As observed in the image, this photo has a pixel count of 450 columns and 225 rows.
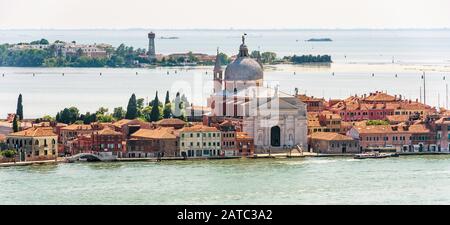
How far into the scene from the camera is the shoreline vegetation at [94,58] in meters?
49.3

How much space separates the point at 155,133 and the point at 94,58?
34764mm

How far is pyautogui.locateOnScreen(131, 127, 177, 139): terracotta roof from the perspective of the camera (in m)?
16.4

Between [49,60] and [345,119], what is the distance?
31.7m

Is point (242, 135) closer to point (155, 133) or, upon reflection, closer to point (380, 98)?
point (155, 133)

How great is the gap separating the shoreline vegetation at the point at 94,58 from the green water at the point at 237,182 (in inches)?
1294

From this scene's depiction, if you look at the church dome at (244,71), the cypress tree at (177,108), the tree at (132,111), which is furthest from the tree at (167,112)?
the church dome at (244,71)

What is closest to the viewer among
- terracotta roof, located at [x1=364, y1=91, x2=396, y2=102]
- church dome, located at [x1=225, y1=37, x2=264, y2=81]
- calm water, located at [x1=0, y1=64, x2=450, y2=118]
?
church dome, located at [x1=225, y1=37, x2=264, y2=81]

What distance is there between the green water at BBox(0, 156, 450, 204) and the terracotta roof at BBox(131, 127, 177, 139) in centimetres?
87

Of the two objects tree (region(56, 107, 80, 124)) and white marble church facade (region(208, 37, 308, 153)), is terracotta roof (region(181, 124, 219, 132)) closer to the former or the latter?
white marble church facade (region(208, 37, 308, 153))

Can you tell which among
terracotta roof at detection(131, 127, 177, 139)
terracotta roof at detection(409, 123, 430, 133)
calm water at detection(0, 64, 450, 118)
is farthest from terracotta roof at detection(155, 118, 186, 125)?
calm water at detection(0, 64, 450, 118)

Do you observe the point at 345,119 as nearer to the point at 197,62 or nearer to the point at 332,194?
the point at 332,194

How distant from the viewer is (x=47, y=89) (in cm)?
3294

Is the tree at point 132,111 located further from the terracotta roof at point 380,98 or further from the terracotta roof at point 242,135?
the terracotta roof at point 380,98
